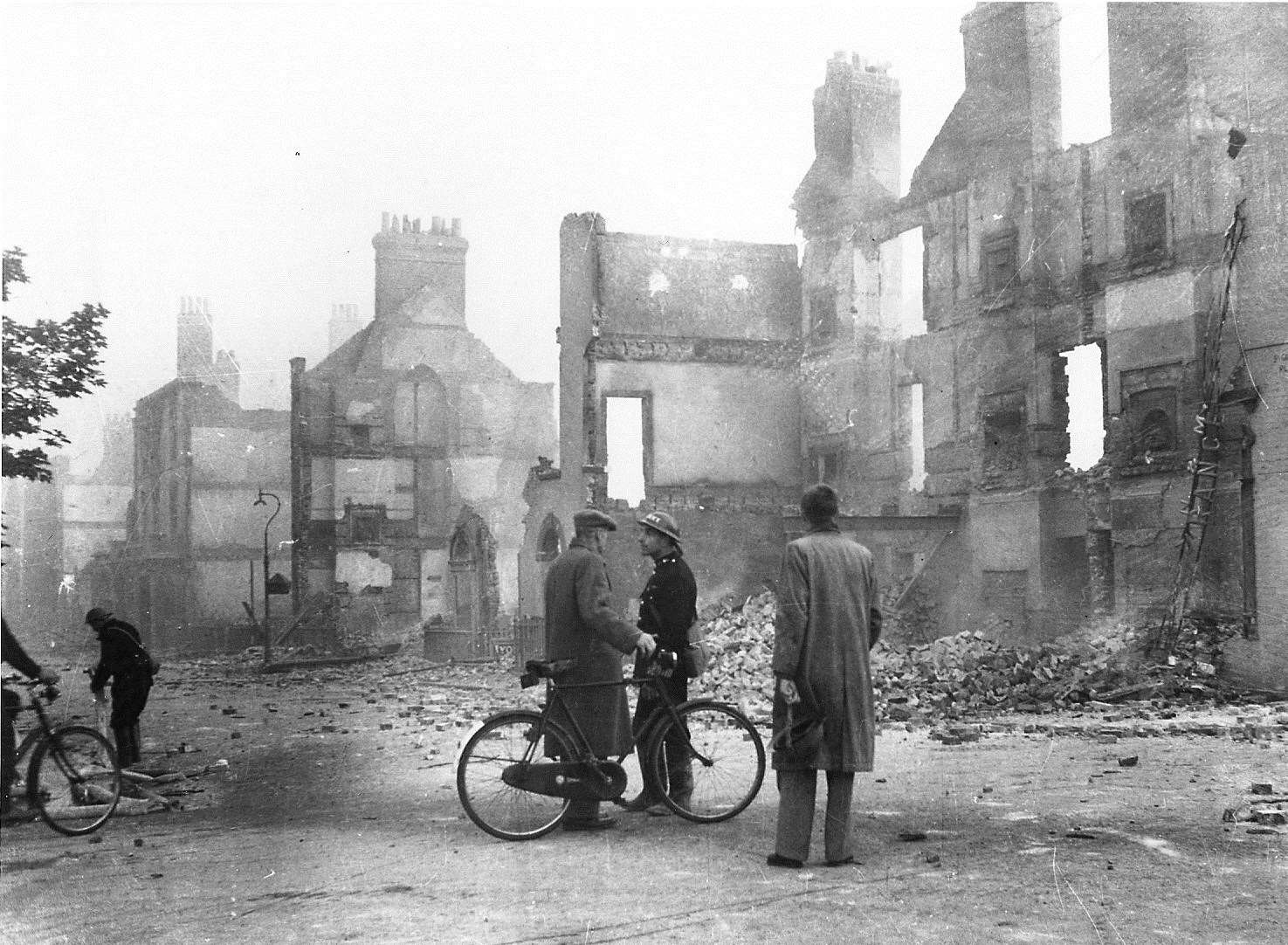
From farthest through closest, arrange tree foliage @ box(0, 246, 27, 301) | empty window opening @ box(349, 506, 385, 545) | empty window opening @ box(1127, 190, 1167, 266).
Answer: empty window opening @ box(1127, 190, 1167, 266)
empty window opening @ box(349, 506, 385, 545)
tree foliage @ box(0, 246, 27, 301)

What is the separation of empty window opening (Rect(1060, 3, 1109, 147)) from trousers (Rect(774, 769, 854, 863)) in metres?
16.2

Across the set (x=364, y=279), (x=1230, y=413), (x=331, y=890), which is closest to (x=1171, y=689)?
(x=1230, y=413)

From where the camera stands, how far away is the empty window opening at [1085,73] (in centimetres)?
1853

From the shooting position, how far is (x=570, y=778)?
242 inches

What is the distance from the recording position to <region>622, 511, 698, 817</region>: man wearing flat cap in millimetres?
6629

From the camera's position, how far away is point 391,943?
4.44 meters

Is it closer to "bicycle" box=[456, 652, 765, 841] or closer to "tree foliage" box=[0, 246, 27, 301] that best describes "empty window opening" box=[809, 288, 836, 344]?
"tree foliage" box=[0, 246, 27, 301]

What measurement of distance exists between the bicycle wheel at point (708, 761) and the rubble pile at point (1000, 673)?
5.63m

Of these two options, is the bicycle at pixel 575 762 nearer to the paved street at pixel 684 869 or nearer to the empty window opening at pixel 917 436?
the paved street at pixel 684 869

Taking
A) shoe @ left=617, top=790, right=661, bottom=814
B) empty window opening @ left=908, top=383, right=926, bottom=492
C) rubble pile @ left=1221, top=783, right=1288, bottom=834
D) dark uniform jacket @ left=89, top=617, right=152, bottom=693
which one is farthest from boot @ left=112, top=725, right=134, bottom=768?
empty window opening @ left=908, top=383, right=926, bottom=492

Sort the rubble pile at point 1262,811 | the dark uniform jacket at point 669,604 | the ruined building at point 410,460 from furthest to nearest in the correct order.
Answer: the ruined building at point 410,460, the dark uniform jacket at point 669,604, the rubble pile at point 1262,811

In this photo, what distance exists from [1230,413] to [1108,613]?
4.04 meters

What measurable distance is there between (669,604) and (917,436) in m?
16.9

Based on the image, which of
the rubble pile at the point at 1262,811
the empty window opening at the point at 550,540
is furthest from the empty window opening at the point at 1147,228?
the rubble pile at the point at 1262,811
